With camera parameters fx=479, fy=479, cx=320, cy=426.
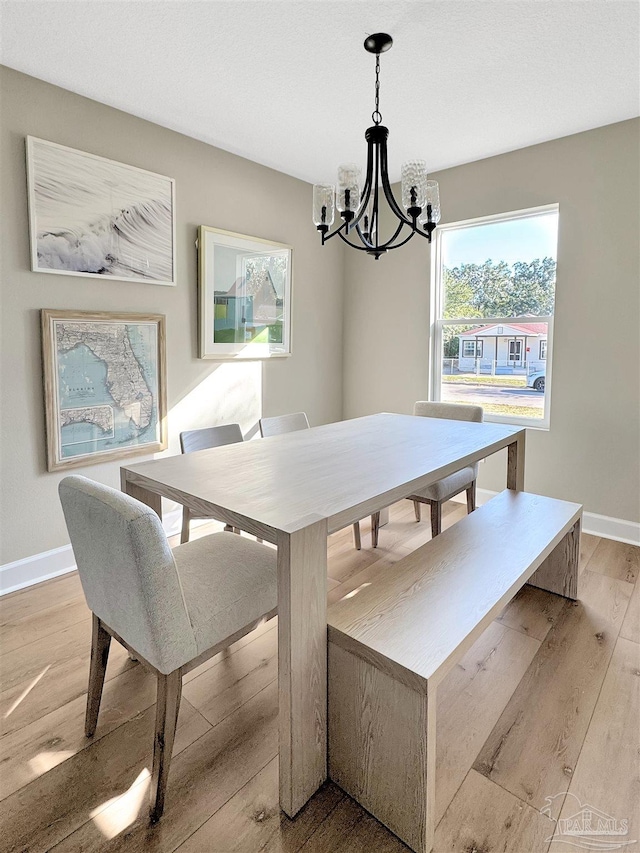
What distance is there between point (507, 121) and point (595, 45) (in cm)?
73

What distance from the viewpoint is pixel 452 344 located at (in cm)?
374

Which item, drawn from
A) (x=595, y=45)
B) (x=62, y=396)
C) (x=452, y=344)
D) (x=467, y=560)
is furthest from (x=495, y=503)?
(x=62, y=396)

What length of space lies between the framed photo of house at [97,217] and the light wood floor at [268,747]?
5.92 ft

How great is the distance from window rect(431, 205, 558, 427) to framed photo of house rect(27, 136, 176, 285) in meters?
2.07

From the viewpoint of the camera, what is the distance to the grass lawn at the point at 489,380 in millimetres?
3449

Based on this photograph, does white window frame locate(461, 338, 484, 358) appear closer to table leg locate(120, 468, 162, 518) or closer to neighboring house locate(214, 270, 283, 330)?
neighboring house locate(214, 270, 283, 330)

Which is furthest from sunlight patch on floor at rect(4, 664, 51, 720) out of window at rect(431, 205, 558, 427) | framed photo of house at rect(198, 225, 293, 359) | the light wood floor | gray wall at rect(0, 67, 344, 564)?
window at rect(431, 205, 558, 427)

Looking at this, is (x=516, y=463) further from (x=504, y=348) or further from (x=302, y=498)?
(x=302, y=498)

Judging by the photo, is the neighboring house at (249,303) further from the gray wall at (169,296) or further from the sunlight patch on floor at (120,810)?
the sunlight patch on floor at (120,810)

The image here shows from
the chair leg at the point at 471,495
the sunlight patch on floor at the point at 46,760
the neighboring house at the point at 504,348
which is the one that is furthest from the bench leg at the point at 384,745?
the neighboring house at the point at 504,348

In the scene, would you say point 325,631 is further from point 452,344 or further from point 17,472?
point 452,344

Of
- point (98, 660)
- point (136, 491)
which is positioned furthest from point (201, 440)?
point (98, 660)

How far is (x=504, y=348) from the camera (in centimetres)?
348

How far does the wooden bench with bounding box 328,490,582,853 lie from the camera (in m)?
1.15
